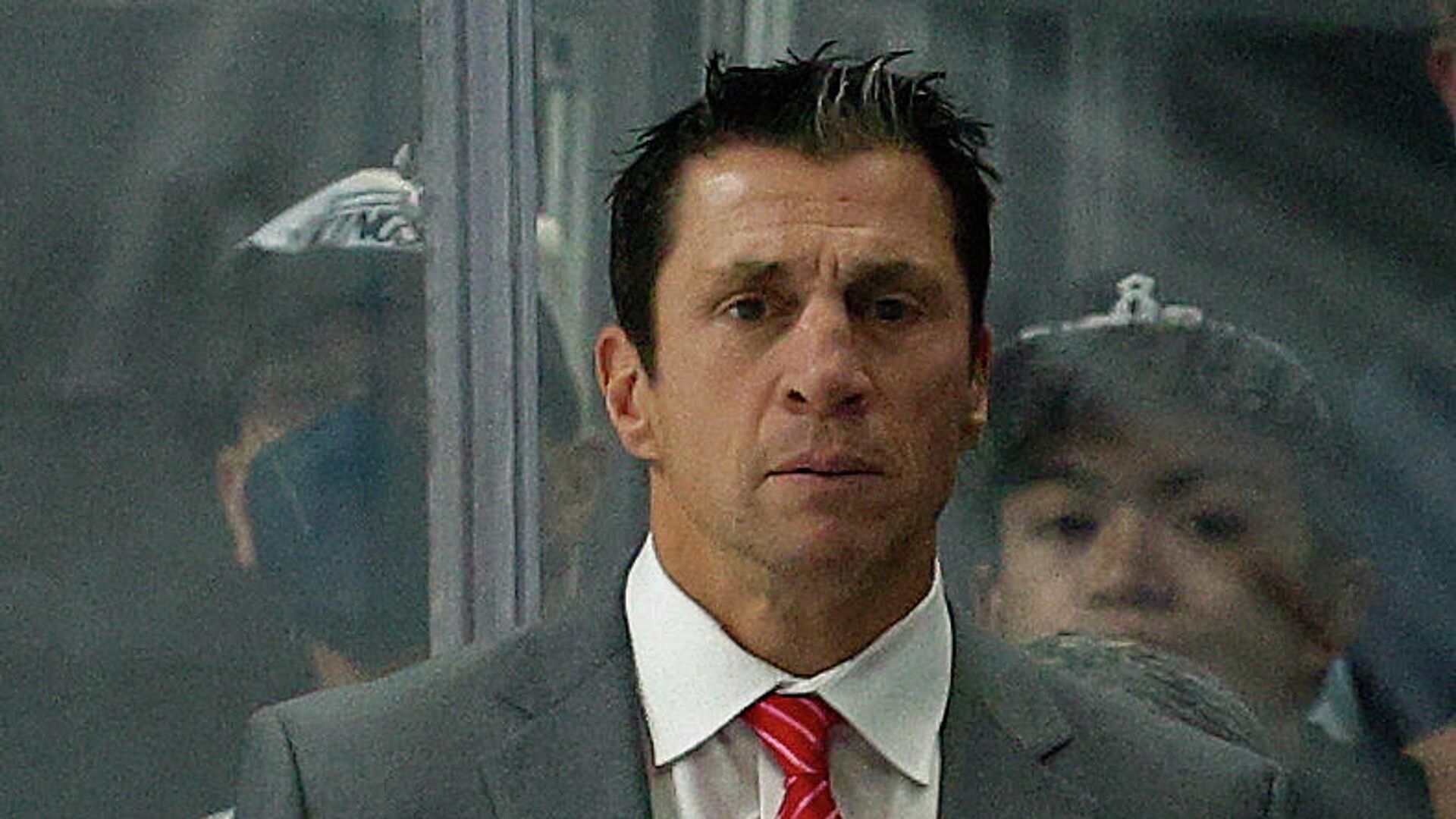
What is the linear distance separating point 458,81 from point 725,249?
39cm

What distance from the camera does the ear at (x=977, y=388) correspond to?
121 centimetres

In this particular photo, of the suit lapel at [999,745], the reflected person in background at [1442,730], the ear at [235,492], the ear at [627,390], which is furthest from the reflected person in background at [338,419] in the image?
the reflected person in background at [1442,730]

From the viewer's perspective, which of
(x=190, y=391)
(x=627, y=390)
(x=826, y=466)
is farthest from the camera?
(x=190, y=391)

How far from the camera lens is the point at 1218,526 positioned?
60.2 inches

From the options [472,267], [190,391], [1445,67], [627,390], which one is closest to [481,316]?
[472,267]

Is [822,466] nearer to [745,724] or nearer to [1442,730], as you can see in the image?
[745,724]

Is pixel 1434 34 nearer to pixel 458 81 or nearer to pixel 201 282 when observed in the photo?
pixel 458 81

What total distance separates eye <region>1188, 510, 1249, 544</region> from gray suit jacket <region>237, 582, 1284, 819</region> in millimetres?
290

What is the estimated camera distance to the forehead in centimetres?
117

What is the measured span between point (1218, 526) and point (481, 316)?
0.42 m

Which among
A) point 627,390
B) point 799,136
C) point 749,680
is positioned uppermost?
point 799,136

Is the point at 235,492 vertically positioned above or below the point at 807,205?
below

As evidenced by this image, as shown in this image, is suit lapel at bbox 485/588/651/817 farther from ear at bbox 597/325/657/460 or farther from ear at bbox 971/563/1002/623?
ear at bbox 971/563/1002/623

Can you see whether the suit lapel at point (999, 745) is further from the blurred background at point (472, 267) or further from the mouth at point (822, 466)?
the blurred background at point (472, 267)
